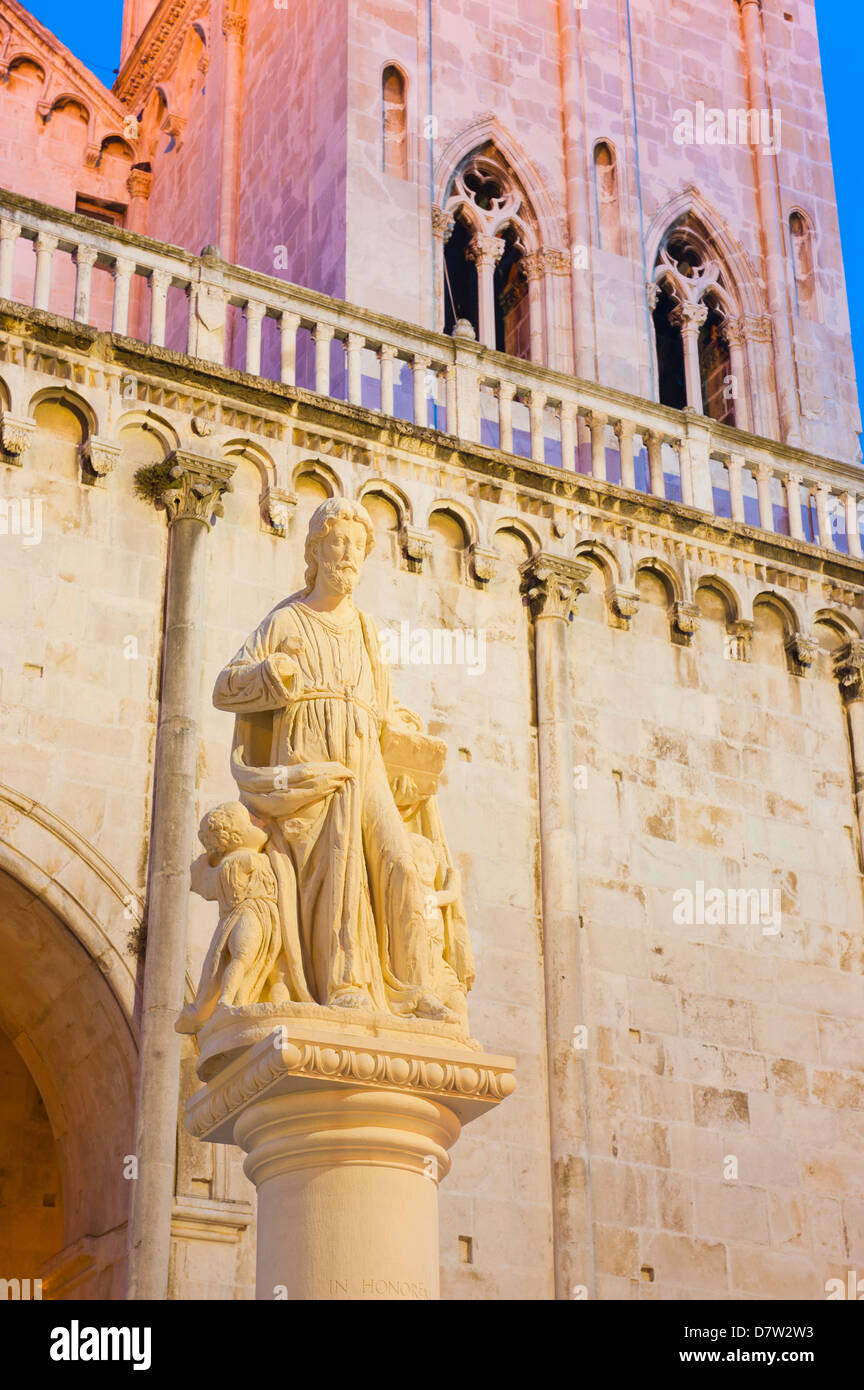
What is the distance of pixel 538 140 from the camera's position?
20.1m

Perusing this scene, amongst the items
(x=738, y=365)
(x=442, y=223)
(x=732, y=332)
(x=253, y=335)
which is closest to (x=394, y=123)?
(x=442, y=223)

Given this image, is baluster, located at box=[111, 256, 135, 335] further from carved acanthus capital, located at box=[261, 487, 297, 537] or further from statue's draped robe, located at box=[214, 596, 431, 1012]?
statue's draped robe, located at box=[214, 596, 431, 1012]

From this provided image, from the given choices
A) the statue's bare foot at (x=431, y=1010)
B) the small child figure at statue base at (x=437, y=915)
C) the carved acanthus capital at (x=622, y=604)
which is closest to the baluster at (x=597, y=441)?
the carved acanthus capital at (x=622, y=604)

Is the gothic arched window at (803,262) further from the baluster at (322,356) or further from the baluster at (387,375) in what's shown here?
the baluster at (322,356)

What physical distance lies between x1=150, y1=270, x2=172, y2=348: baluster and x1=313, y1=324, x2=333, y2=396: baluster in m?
1.13

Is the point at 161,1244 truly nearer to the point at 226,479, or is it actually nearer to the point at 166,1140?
the point at 166,1140

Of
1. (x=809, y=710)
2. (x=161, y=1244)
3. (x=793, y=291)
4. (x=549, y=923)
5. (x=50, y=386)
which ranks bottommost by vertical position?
(x=161, y=1244)

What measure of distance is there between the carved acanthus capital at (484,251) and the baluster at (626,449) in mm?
4919

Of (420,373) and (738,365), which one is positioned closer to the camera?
(420,373)

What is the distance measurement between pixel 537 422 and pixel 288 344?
2.06 metres

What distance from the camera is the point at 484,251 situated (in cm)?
1938

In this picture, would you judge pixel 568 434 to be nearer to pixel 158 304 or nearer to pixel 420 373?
pixel 420 373
